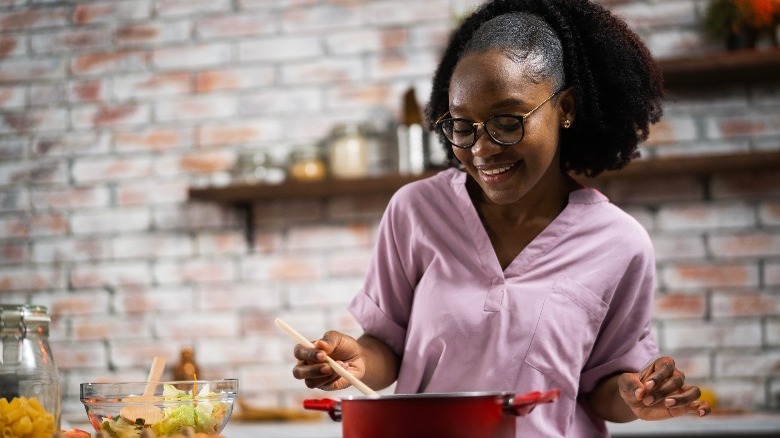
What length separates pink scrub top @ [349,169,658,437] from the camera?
4.40 ft

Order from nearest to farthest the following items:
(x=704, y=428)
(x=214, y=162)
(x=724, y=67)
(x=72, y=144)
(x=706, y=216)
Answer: (x=704, y=428) < (x=724, y=67) < (x=706, y=216) < (x=214, y=162) < (x=72, y=144)

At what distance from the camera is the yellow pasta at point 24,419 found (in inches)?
38.0

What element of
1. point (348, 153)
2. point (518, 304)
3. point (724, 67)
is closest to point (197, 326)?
point (348, 153)

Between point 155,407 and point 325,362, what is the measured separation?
0.64 feet

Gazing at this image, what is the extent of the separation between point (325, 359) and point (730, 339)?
201 centimetres

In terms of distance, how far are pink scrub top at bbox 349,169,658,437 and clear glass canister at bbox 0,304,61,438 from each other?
55cm

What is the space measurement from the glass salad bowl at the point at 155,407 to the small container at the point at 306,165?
72.6 inches

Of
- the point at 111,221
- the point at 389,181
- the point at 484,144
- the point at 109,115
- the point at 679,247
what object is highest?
the point at 109,115

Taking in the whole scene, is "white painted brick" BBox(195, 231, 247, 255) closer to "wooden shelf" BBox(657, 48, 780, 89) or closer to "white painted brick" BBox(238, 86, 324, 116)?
"white painted brick" BBox(238, 86, 324, 116)

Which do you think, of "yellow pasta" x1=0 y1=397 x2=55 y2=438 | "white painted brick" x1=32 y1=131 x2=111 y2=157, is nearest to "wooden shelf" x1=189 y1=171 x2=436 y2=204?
"white painted brick" x1=32 y1=131 x2=111 y2=157

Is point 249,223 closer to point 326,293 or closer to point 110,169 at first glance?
point 326,293

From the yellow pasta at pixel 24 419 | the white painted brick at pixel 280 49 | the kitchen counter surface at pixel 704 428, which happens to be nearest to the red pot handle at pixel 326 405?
the yellow pasta at pixel 24 419

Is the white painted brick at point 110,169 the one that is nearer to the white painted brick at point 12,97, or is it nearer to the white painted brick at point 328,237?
the white painted brick at point 12,97

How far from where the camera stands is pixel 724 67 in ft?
8.75
